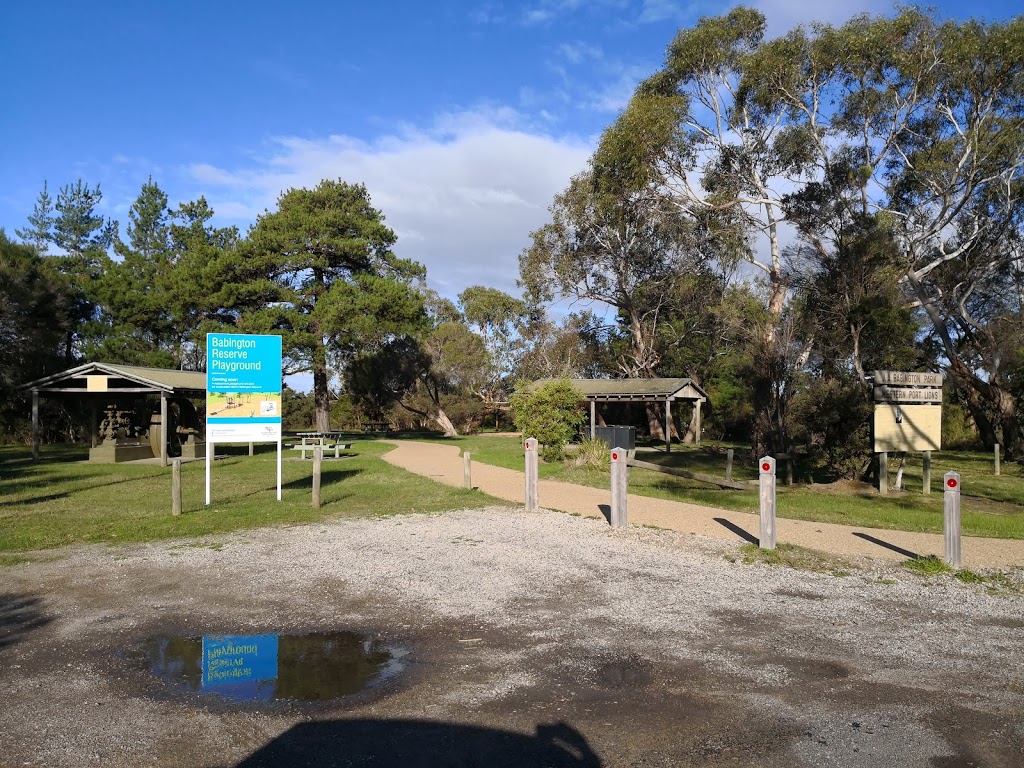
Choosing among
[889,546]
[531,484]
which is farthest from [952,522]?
[531,484]

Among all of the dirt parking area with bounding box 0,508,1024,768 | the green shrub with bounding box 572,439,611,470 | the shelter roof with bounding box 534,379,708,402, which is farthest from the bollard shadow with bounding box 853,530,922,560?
the shelter roof with bounding box 534,379,708,402

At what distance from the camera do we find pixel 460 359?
49156 mm

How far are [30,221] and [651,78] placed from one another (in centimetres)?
4314

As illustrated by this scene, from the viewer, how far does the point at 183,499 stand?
1392cm

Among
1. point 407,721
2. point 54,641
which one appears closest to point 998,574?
point 407,721

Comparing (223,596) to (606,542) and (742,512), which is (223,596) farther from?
(742,512)

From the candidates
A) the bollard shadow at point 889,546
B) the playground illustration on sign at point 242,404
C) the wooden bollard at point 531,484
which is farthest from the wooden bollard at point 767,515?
the playground illustration on sign at point 242,404

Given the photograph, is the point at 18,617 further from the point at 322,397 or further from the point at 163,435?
the point at 322,397

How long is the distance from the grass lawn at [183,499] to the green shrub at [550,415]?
4.55 meters

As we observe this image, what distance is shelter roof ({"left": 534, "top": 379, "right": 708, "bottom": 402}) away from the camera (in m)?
31.4

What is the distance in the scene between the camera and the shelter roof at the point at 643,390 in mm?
31395

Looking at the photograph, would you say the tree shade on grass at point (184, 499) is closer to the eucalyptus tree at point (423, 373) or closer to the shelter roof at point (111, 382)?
the shelter roof at point (111, 382)

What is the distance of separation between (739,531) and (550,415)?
1260 centimetres

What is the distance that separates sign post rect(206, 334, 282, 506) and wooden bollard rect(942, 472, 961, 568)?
385 inches
